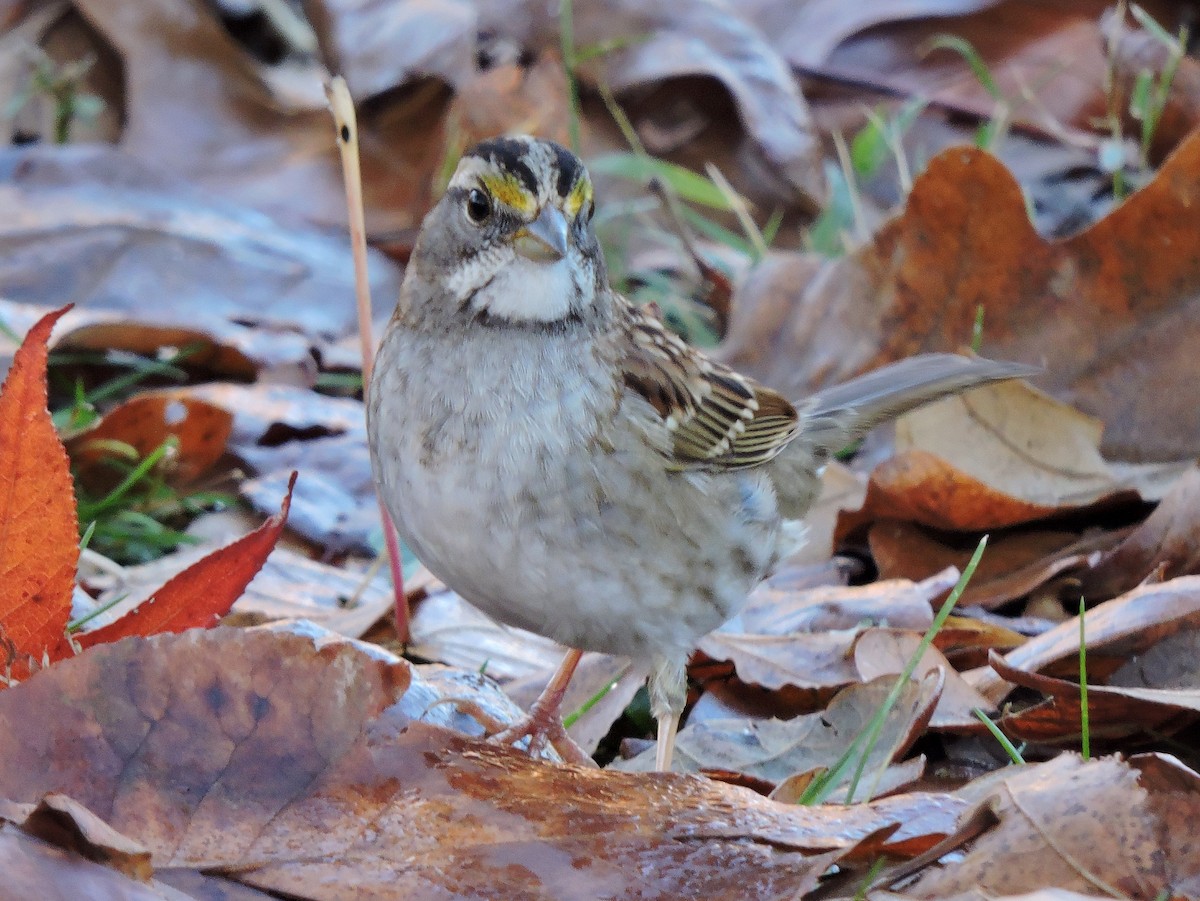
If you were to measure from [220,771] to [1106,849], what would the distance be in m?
0.94

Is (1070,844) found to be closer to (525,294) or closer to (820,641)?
(820,641)

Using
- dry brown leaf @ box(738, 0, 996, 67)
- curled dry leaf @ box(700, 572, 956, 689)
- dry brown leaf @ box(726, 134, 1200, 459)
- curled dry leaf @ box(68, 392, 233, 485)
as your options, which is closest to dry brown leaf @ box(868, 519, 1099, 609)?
curled dry leaf @ box(700, 572, 956, 689)

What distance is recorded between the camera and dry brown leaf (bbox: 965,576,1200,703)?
2443mm

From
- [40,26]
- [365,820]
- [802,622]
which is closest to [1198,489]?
[802,622]

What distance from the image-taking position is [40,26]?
18.4ft

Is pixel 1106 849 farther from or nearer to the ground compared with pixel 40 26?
nearer to the ground

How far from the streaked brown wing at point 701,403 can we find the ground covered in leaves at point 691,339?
0.27 m

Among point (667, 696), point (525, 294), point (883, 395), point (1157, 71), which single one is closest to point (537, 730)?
point (667, 696)

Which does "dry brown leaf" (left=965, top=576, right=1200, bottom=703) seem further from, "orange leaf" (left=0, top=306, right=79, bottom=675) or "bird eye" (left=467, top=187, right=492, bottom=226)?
"orange leaf" (left=0, top=306, right=79, bottom=675)

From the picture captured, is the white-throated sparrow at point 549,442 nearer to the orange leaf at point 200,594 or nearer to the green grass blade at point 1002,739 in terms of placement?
the orange leaf at point 200,594

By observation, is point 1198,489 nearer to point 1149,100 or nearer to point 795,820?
point 795,820

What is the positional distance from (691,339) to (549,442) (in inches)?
94.9

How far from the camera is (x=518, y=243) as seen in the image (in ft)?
8.46

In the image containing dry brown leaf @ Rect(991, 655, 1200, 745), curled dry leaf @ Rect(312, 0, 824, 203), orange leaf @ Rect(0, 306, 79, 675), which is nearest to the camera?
orange leaf @ Rect(0, 306, 79, 675)
